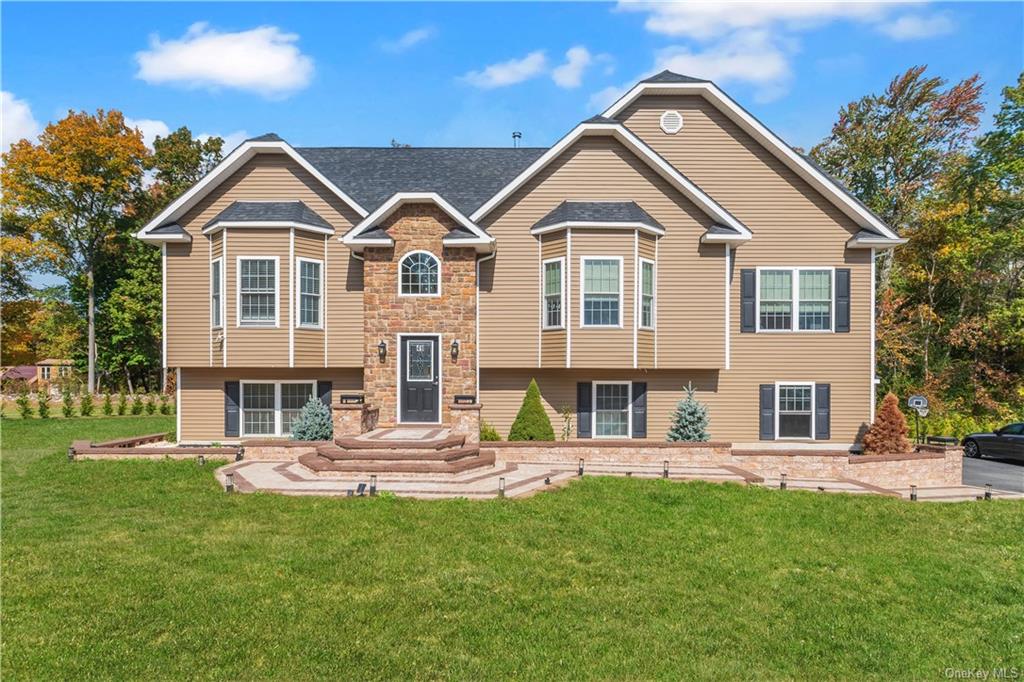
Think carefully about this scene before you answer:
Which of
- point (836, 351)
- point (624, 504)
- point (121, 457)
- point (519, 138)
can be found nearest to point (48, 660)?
point (624, 504)

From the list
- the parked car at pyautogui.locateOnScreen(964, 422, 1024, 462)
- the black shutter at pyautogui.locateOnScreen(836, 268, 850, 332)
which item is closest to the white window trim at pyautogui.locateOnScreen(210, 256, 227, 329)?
the black shutter at pyautogui.locateOnScreen(836, 268, 850, 332)

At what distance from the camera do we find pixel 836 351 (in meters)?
A: 17.5

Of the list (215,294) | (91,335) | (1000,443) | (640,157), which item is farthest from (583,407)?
(91,335)

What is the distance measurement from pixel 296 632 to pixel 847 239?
17883 mm

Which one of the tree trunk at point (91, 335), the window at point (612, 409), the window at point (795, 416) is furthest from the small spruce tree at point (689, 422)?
the tree trunk at point (91, 335)

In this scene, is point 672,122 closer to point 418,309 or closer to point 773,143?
point 773,143

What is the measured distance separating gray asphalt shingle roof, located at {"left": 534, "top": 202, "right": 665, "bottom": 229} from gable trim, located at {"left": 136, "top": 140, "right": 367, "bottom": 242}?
5767 mm

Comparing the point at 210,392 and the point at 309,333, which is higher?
the point at 309,333

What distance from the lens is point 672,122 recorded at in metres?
18.1

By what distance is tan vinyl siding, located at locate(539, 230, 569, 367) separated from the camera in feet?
53.3

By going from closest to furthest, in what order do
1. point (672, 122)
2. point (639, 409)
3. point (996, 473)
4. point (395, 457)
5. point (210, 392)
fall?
point (395, 457)
point (996, 473)
point (639, 409)
point (210, 392)
point (672, 122)

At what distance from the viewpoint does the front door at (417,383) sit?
16.9 m

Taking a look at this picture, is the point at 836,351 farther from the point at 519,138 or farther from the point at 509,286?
the point at 519,138

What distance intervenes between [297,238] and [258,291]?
6.14 feet
